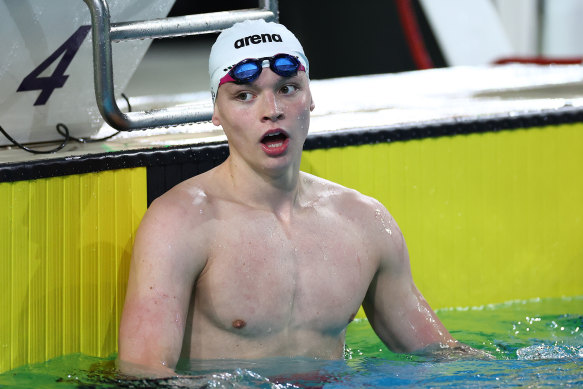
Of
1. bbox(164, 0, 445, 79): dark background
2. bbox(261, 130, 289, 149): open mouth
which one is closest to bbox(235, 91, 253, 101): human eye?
bbox(261, 130, 289, 149): open mouth

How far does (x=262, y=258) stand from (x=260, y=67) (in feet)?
1.69

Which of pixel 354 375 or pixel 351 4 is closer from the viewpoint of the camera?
pixel 354 375

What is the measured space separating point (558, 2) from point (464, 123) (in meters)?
5.41

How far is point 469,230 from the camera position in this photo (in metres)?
3.66

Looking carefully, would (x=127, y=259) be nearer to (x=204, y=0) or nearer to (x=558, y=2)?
(x=558, y=2)

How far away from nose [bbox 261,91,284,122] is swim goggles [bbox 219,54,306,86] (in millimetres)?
64

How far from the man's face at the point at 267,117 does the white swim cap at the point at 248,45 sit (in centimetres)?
5

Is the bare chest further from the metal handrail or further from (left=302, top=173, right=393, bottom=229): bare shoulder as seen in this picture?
the metal handrail

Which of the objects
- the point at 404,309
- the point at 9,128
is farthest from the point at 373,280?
the point at 9,128

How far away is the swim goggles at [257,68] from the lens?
2.56 metres

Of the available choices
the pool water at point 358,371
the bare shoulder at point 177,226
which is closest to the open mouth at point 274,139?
the bare shoulder at point 177,226

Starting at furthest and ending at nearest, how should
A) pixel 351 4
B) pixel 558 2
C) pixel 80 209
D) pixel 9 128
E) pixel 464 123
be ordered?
pixel 351 4 < pixel 558 2 < pixel 464 123 < pixel 9 128 < pixel 80 209

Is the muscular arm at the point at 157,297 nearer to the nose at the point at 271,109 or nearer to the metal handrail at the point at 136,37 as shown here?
the nose at the point at 271,109

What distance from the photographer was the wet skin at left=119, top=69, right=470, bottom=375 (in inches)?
98.9
